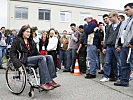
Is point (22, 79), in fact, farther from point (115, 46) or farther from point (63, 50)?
point (63, 50)

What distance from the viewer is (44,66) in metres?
5.00

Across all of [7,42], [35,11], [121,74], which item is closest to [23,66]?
[121,74]

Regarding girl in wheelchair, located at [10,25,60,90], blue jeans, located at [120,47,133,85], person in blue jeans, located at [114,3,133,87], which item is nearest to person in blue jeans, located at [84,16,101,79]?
person in blue jeans, located at [114,3,133,87]

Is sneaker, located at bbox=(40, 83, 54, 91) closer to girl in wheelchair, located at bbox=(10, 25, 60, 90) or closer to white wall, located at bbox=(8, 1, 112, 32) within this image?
girl in wheelchair, located at bbox=(10, 25, 60, 90)

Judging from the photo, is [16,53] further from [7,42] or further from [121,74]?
[7,42]

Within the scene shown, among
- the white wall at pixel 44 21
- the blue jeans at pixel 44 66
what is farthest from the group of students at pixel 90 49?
the white wall at pixel 44 21

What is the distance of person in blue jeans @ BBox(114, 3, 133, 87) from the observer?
5754 mm

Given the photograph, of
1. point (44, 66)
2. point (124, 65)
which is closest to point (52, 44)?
point (124, 65)

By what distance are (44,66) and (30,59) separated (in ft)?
1.18

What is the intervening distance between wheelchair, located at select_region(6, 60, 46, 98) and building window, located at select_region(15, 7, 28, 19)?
23.8 meters

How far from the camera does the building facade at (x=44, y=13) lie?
92.4 feet

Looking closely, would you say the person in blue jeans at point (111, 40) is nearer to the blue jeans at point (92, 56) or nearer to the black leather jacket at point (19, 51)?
the blue jeans at point (92, 56)

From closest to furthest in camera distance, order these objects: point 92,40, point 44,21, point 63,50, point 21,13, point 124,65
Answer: point 124,65, point 92,40, point 63,50, point 21,13, point 44,21

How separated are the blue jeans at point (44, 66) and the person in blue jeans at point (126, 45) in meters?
1.91
